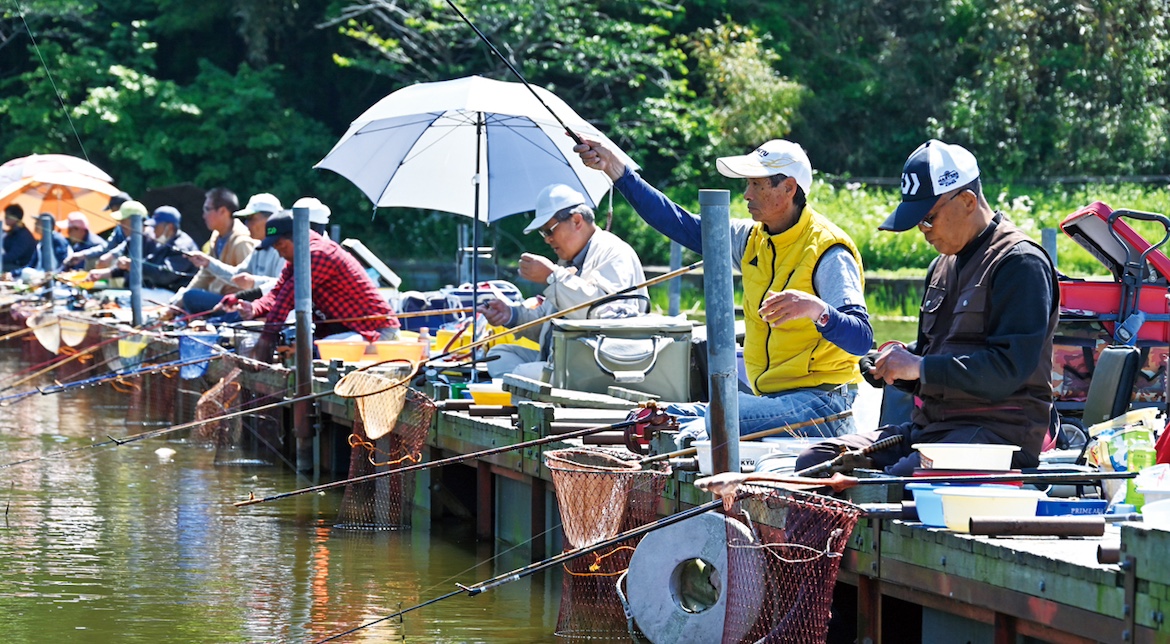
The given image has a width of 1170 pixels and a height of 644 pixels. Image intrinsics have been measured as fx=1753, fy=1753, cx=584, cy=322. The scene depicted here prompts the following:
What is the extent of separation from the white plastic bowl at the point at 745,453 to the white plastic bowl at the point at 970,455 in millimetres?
894

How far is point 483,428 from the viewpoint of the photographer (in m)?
8.09

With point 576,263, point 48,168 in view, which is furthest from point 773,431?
point 48,168

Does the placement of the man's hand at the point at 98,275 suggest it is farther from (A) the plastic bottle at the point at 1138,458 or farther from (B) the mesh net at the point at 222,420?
(A) the plastic bottle at the point at 1138,458

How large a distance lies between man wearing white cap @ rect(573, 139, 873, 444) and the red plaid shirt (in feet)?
15.1

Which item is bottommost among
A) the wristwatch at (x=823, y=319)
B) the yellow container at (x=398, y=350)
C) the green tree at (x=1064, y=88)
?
the yellow container at (x=398, y=350)

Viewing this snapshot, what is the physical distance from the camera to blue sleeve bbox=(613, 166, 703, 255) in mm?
6207

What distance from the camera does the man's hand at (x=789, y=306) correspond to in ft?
16.3

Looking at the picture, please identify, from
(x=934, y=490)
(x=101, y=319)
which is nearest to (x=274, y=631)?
(x=934, y=490)

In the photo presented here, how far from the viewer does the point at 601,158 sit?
6137 mm

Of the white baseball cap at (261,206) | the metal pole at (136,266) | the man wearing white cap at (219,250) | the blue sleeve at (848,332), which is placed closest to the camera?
the blue sleeve at (848,332)

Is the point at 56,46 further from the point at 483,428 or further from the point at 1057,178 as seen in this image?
the point at 483,428

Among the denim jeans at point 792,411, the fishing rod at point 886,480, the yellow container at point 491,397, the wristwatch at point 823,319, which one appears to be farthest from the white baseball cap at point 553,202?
the fishing rod at point 886,480

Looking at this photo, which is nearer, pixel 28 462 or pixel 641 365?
pixel 641 365

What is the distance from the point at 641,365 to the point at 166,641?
7.97 ft
